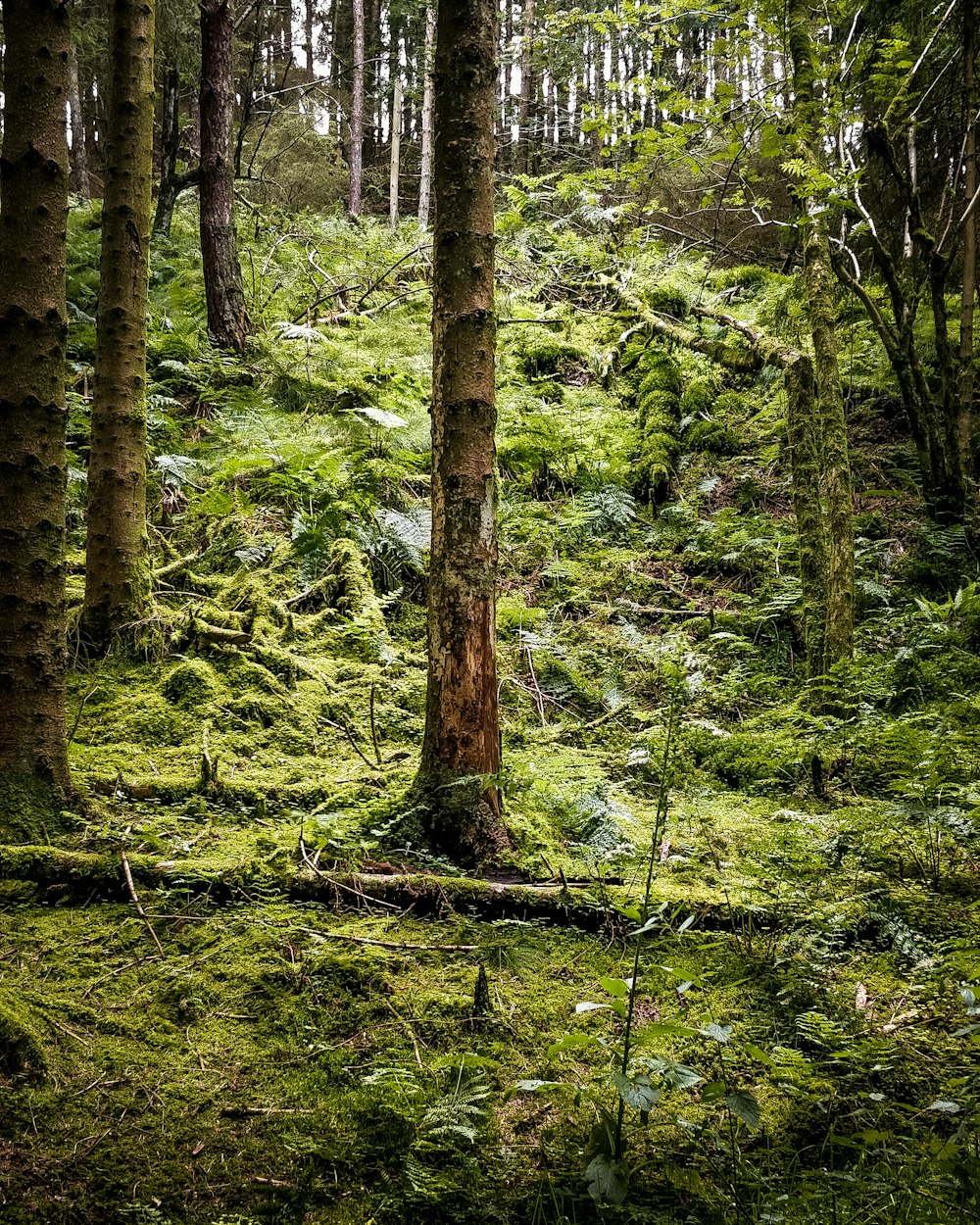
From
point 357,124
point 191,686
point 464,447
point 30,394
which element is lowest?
point 191,686

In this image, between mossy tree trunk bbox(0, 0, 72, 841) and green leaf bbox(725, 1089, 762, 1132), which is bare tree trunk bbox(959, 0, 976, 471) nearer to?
mossy tree trunk bbox(0, 0, 72, 841)

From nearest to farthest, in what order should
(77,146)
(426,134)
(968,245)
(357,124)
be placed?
(968,245)
(426,134)
(77,146)
(357,124)

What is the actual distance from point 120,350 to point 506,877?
4329mm

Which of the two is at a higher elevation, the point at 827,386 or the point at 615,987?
the point at 827,386

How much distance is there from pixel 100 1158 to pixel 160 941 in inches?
40.0

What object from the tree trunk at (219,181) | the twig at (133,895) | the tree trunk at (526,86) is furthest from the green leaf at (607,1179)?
the tree trunk at (526,86)

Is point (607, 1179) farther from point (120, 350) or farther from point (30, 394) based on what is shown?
point (120, 350)

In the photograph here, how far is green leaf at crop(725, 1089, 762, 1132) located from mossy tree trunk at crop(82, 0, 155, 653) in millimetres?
4651

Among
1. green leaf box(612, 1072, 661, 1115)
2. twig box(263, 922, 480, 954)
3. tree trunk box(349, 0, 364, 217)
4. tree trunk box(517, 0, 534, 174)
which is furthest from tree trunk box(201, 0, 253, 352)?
tree trunk box(349, 0, 364, 217)

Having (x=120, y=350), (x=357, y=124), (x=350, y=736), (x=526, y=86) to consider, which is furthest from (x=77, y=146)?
(x=350, y=736)

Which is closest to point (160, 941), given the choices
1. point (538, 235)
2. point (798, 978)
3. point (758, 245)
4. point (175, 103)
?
point (798, 978)

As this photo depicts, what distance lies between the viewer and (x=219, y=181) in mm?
9031

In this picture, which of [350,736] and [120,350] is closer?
[350,736]

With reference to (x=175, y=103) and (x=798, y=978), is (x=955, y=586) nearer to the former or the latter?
(x=798, y=978)
